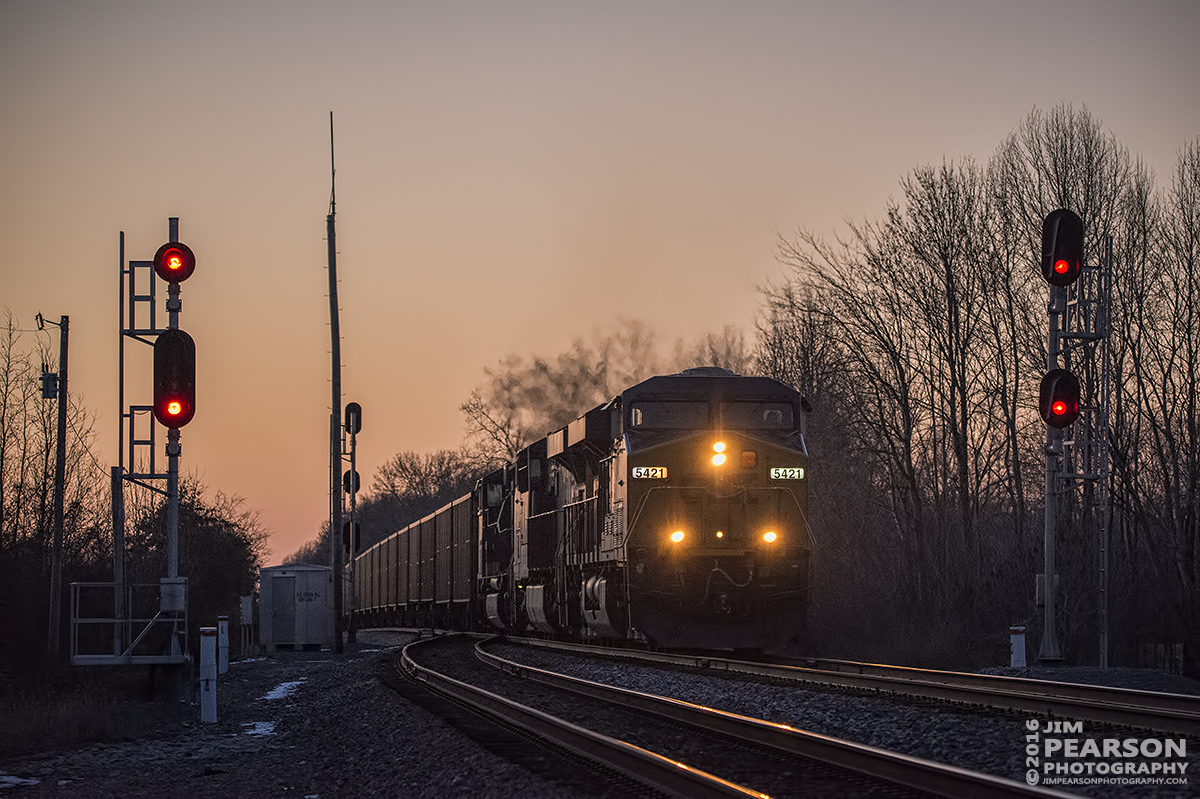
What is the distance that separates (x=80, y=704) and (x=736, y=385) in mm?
9496

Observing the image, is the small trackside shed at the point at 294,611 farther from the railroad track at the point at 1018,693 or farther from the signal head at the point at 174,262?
the signal head at the point at 174,262

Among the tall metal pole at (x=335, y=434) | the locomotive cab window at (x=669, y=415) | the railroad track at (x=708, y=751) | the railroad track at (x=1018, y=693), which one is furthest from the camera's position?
the tall metal pole at (x=335, y=434)

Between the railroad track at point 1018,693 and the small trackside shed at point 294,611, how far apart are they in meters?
19.7

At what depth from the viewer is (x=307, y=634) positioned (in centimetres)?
3384

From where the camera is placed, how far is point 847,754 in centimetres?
771

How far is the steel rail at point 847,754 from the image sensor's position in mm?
6234

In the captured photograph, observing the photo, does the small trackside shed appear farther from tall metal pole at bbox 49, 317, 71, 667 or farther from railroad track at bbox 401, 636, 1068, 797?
railroad track at bbox 401, 636, 1068, 797

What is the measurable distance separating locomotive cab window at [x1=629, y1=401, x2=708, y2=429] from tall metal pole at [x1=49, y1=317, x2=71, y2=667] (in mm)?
8436

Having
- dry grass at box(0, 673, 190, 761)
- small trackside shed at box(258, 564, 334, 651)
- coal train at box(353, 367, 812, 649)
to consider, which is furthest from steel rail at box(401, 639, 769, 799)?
small trackside shed at box(258, 564, 334, 651)

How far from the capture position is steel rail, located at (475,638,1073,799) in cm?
623

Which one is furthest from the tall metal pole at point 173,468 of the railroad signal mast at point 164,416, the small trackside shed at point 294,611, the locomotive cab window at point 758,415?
the small trackside shed at point 294,611

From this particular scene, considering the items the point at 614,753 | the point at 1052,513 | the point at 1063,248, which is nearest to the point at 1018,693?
the point at 614,753

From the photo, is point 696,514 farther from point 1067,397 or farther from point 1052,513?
point 1067,397

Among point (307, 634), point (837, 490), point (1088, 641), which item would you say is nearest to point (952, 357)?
point (837, 490)
